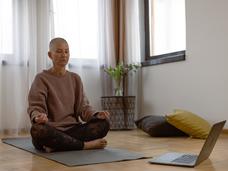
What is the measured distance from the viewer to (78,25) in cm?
388

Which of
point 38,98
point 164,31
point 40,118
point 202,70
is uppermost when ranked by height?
point 164,31

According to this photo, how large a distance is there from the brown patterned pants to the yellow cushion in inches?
36.6

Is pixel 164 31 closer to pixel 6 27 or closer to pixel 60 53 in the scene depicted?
pixel 6 27

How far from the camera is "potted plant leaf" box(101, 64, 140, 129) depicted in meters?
3.83

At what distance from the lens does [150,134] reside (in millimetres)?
→ 3143

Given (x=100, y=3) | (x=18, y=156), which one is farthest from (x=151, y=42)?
(x=18, y=156)

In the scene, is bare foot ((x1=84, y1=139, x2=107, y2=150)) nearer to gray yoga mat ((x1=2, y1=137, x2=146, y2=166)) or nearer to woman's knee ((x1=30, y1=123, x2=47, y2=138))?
gray yoga mat ((x1=2, y1=137, x2=146, y2=166))

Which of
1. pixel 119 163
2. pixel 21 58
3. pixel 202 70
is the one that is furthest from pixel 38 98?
pixel 202 70

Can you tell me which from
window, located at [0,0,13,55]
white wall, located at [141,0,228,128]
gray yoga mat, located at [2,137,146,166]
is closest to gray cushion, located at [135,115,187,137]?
white wall, located at [141,0,228,128]

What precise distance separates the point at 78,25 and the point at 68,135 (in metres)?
1.95

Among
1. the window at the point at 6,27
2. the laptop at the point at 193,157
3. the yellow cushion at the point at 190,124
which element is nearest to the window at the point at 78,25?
the window at the point at 6,27

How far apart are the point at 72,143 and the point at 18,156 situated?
0.31 metres

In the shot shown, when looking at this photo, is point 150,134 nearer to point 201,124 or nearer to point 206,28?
point 201,124

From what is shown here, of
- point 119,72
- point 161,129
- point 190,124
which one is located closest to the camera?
point 190,124
